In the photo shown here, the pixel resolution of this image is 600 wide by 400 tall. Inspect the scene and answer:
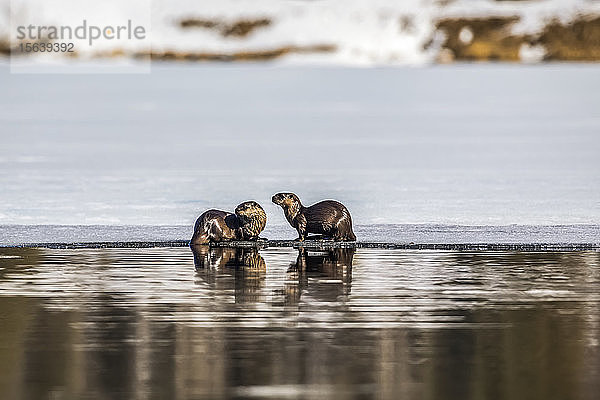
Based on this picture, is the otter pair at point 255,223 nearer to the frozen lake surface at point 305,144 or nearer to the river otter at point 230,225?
the river otter at point 230,225

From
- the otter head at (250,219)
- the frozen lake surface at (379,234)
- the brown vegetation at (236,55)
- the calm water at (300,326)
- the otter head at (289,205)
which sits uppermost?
the brown vegetation at (236,55)

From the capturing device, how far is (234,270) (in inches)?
320

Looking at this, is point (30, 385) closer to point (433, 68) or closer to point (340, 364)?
point (340, 364)

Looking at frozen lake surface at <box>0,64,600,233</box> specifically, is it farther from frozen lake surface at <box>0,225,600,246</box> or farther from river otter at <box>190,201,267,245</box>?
river otter at <box>190,201,267,245</box>

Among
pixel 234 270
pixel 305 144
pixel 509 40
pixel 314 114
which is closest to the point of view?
pixel 234 270

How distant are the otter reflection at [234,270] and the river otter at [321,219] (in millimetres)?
489

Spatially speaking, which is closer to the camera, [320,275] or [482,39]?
[320,275]

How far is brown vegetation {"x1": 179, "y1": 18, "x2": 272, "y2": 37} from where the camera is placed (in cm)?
3778

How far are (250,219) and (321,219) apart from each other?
480 mm

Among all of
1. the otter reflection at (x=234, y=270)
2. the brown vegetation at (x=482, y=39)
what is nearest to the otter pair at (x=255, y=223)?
the otter reflection at (x=234, y=270)

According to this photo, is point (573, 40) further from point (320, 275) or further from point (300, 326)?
point (300, 326)

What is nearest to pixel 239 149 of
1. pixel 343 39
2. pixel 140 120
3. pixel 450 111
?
pixel 140 120

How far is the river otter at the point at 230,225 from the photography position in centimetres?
931

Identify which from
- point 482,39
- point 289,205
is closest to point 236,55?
point 482,39
